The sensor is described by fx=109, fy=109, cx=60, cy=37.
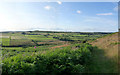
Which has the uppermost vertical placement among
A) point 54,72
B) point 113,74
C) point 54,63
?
point 54,63

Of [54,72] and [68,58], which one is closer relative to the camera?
[54,72]

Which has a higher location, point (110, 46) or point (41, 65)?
point (110, 46)

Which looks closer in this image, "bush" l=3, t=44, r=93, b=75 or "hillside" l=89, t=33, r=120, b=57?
"bush" l=3, t=44, r=93, b=75

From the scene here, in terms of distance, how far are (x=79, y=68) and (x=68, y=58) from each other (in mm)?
949

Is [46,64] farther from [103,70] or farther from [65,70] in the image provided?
[103,70]

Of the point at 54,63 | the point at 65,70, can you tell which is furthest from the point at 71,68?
the point at 54,63

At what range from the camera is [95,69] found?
7.99m

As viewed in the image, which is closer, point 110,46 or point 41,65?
point 41,65

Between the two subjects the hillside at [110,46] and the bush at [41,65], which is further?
the hillside at [110,46]

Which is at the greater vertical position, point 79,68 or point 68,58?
point 68,58

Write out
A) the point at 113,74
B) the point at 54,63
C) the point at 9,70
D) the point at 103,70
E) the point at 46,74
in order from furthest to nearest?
the point at 103,70, the point at 113,74, the point at 54,63, the point at 46,74, the point at 9,70

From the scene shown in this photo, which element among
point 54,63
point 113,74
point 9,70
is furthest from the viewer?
point 113,74

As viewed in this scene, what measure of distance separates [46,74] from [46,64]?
0.55m

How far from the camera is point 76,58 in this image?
7.88m
